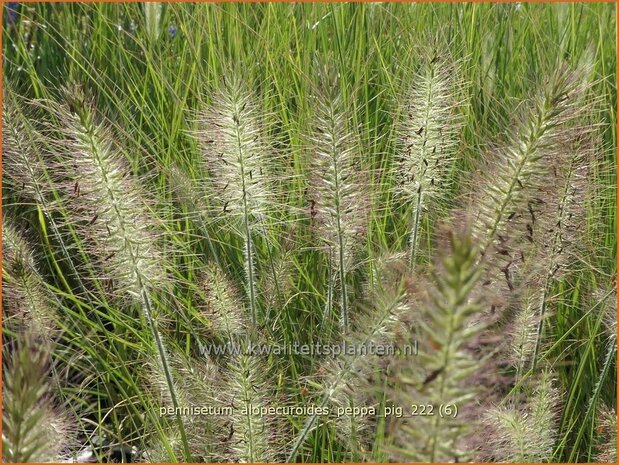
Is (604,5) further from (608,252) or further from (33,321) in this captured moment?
(33,321)

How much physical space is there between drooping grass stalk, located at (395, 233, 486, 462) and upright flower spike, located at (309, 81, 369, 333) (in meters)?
0.89

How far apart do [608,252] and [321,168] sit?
3.80 feet

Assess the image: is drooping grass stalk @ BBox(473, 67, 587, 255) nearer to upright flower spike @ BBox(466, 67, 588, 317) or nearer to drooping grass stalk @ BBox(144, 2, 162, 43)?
upright flower spike @ BBox(466, 67, 588, 317)

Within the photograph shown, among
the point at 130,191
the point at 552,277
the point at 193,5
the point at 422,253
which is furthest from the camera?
the point at 193,5

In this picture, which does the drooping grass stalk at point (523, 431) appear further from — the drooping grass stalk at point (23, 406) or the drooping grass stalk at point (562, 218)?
the drooping grass stalk at point (23, 406)

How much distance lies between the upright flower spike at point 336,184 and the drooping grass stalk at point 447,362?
2.92 ft

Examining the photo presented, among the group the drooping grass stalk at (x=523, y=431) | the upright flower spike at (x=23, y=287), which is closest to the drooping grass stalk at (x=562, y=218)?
the drooping grass stalk at (x=523, y=431)

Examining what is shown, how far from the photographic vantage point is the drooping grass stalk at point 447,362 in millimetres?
1181

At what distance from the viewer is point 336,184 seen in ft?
7.41

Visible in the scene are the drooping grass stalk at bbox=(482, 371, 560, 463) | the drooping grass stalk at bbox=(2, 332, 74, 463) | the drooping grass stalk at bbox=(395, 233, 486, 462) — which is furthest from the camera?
the drooping grass stalk at bbox=(482, 371, 560, 463)

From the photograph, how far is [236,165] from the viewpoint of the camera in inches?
93.3

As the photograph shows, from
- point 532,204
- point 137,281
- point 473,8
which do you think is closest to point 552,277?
point 532,204

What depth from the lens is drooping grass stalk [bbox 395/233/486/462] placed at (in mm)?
1181

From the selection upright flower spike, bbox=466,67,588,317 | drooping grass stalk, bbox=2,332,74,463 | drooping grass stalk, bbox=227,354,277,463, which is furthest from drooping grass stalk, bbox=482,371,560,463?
drooping grass stalk, bbox=2,332,74,463
